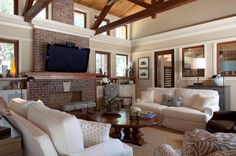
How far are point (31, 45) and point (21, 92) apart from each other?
148cm

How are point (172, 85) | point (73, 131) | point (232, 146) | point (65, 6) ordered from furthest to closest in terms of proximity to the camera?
1. point (172, 85)
2. point (65, 6)
3. point (73, 131)
4. point (232, 146)

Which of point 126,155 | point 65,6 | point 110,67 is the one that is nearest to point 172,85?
point 110,67

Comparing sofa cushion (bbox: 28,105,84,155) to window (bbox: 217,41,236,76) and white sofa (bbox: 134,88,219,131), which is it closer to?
white sofa (bbox: 134,88,219,131)

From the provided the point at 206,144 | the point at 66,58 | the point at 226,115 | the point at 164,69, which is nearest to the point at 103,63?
the point at 66,58

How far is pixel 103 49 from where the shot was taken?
7.48 metres

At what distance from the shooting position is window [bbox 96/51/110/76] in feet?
24.4

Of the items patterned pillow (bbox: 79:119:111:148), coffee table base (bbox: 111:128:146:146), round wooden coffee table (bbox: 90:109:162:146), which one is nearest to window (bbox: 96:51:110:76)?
round wooden coffee table (bbox: 90:109:162:146)

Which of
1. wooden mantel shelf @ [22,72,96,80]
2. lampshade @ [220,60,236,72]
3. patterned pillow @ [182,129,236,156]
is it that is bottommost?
patterned pillow @ [182,129,236,156]

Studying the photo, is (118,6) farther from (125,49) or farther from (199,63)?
(199,63)

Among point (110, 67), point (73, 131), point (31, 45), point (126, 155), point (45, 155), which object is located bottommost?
point (126, 155)

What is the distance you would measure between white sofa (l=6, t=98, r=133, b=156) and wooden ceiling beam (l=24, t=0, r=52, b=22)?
10.9 feet

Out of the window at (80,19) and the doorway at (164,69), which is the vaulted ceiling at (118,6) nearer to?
the window at (80,19)

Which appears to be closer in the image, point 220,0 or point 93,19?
point 220,0

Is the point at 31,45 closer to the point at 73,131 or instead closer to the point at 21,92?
the point at 21,92
